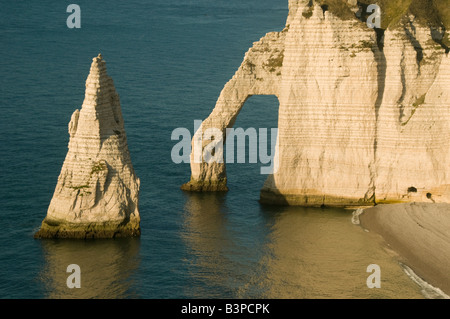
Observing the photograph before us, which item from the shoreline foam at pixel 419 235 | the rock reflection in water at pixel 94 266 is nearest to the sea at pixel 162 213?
the rock reflection in water at pixel 94 266

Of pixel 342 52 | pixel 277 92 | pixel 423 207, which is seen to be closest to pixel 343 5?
pixel 342 52

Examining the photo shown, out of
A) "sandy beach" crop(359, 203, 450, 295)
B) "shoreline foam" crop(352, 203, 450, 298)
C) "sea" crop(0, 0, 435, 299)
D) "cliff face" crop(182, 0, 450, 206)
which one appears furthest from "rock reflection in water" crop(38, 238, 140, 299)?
"sandy beach" crop(359, 203, 450, 295)

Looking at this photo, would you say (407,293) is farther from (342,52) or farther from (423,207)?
(342,52)

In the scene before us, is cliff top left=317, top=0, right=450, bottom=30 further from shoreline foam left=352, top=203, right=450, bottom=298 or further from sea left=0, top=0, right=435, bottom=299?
sea left=0, top=0, right=435, bottom=299

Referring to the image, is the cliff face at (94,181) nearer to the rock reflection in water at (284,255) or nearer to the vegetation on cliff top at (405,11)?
the rock reflection in water at (284,255)

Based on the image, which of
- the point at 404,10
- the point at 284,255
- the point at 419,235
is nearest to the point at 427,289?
the point at 419,235

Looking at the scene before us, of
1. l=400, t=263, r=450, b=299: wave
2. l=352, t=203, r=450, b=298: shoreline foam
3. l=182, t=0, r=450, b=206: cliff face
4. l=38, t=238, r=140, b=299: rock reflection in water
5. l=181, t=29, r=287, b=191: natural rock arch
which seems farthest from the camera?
l=181, t=29, r=287, b=191: natural rock arch
